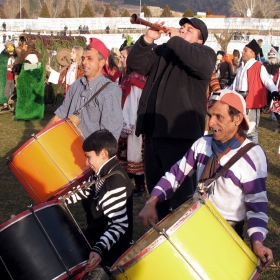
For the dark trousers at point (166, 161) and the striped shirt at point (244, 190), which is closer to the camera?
the striped shirt at point (244, 190)

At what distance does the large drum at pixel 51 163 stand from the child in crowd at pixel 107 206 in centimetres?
30

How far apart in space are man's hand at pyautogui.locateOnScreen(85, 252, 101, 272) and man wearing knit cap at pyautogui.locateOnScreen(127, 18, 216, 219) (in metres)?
0.92

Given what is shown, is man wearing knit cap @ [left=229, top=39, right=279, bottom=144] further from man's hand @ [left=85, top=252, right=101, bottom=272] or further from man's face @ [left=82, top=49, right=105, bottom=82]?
man's hand @ [left=85, top=252, right=101, bottom=272]

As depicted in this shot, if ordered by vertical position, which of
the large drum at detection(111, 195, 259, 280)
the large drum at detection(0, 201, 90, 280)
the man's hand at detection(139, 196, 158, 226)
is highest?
the large drum at detection(0, 201, 90, 280)

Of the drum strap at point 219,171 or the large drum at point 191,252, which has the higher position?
the drum strap at point 219,171

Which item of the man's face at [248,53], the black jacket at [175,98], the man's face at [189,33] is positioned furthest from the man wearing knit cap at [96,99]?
the man's face at [248,53]

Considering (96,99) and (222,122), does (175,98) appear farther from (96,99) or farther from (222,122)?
(222,122)

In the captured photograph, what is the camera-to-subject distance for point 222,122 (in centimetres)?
255

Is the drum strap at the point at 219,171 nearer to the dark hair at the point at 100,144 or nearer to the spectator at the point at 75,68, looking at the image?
the dark hair at the point at 100,144

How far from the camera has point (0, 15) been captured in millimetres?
63188

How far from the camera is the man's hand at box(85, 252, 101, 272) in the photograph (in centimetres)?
264

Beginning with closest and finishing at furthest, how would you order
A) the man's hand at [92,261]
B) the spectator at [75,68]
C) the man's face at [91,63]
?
1. the man's hand at [92,261]
2. the man's face at [91,63]
3. the spectator at [75,68]

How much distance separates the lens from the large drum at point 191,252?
6.85ft

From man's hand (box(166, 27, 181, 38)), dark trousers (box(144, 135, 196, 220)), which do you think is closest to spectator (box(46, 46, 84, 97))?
dark trousers (box(144, 135, 196, 220))
